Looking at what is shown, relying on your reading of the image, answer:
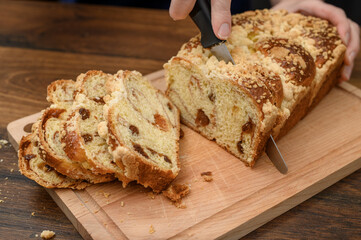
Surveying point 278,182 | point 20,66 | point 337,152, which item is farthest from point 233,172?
point 20,66

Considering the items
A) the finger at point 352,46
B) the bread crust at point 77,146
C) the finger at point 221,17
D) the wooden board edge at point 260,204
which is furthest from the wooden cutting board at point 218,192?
the finger at point 221,17

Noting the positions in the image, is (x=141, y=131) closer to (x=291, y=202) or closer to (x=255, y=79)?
(x=255, y=79)

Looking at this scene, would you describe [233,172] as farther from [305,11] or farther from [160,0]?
[160,0]

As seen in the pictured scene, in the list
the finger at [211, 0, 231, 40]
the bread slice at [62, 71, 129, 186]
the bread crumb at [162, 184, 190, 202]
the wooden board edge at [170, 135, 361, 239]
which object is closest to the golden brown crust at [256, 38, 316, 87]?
the finger at [211, 0, 231, 40]

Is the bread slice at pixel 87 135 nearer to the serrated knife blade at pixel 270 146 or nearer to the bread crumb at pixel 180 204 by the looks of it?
the bread crumb at pixel 180 204

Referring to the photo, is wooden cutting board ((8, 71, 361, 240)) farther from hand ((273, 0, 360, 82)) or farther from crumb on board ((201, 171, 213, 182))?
hand ((273, 0, 360, 82))

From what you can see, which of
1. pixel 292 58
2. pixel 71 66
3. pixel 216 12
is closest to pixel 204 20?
pixel 216 12
